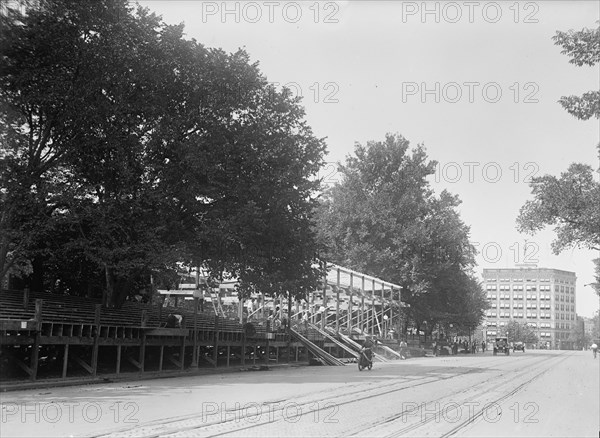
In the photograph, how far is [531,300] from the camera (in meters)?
185

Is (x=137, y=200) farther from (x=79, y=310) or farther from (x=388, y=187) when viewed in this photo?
(x=388, y=187)

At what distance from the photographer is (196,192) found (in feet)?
85.0

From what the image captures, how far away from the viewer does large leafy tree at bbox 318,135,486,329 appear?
203ft

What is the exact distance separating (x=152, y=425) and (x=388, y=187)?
55952 mm

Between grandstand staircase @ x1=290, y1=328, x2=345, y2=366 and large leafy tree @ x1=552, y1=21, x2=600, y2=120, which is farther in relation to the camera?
grandstand staircase @ x1=290, y1=328, x2=345, y2=366

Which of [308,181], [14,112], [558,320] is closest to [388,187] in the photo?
[308,181]

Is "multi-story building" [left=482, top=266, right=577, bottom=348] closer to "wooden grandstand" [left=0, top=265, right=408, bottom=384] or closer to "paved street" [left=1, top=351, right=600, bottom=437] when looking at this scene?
"wooden grandstand" [left=0, top=265, right=408, bottom=384]

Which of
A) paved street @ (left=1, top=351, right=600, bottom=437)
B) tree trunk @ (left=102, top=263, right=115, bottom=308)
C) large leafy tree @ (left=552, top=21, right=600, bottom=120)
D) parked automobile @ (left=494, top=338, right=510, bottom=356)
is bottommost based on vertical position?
parked automobile @ (left=494, top=338, right=510, bottom=356)

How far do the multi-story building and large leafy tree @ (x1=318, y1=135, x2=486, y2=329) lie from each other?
120586 millimetres

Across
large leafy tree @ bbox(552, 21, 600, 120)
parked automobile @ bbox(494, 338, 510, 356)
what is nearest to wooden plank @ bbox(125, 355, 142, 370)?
large leafy tree @ bbox(552, 21, 600, 120)

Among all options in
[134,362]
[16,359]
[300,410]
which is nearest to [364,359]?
[134,362]

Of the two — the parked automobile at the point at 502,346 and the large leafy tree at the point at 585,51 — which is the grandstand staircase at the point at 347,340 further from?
the parked automobile at the point at 502,346

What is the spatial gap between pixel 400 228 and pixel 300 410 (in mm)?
50068

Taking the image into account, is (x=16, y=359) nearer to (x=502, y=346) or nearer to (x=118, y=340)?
(x=118, y=340)
